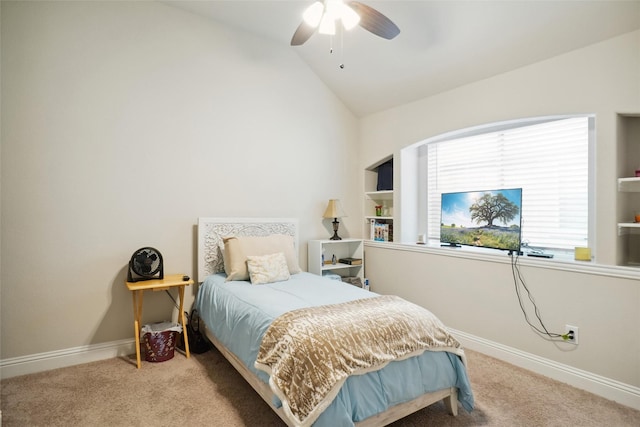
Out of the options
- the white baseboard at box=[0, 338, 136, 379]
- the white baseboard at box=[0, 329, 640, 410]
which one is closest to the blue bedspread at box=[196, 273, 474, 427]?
the white baseboard at box=[0, 338, 136, 379]

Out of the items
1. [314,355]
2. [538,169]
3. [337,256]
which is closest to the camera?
[314,355]

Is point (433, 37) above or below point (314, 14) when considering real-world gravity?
above

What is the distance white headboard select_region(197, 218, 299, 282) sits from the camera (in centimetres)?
322

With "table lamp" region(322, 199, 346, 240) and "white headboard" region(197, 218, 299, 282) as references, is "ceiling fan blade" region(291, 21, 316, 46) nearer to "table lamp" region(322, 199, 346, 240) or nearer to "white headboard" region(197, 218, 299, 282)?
"white headboard" region(197, 218, 299, 282)

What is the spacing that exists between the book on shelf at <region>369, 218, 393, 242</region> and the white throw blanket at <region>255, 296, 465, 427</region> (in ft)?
6.66

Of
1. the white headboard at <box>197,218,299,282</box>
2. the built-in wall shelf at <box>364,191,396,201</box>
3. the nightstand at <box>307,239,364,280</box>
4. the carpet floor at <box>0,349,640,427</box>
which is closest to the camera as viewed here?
the carpet floor at <box>0,349,640,427</box>

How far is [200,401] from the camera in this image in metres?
2.19

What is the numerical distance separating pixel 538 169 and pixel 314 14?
7.83 feet

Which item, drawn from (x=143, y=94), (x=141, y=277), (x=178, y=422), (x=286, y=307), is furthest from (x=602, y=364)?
(x=143, y=94)

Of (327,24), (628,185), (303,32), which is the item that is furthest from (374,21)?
(628,185)

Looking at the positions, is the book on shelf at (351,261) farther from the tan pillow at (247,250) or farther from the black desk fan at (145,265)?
the black desk fan at (145,265)

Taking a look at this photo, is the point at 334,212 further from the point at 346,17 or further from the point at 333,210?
the point at 346,17

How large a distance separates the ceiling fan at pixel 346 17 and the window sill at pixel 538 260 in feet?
6.62

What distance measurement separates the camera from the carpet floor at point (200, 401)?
1984 millimetres
